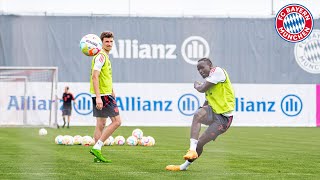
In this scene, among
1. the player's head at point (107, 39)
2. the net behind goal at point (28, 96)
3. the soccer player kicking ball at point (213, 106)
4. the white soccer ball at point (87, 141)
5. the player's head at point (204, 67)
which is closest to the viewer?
the soccer player kicking ball at point (213, 106)

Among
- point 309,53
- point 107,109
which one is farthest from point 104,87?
point 309,53

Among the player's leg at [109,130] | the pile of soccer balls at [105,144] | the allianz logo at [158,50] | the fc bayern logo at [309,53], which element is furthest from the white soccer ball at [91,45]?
the fc bayern logo at [309,53]

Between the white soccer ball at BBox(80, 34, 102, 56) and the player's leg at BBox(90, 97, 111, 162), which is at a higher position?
the white soccer ball at BBox(80, 34, 102, 56)

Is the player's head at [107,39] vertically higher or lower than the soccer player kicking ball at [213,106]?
higher

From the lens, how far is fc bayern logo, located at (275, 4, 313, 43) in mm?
45062

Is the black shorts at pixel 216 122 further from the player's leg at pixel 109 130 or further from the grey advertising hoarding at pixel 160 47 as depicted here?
the grey advertising hoarding at pixel 160 47

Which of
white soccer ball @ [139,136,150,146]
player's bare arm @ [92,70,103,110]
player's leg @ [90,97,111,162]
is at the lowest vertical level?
white soccer ball @ [139,136,150,146]

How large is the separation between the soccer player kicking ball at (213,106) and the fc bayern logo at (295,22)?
31426 mm

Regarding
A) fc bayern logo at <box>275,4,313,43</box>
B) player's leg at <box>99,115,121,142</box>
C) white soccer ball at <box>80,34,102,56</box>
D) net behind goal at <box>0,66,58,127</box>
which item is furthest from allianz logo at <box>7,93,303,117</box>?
player's leg at <box>99,115,121,142</box>

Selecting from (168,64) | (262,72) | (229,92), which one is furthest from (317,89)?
(229,92)

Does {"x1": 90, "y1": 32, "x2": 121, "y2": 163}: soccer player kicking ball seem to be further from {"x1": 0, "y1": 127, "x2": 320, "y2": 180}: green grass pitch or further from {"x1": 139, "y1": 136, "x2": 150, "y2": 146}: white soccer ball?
{"x1": 139, "y1": 136, "x2": 150, "y2": 146}: white soccer ball

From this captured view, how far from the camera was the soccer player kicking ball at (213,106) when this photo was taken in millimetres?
13797

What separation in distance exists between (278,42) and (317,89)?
2982mm

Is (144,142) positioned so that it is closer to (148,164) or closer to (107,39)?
(107,39)
